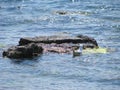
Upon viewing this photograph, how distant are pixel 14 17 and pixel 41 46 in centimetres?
1853

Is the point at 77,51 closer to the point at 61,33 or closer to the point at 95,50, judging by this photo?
the point at 95,50

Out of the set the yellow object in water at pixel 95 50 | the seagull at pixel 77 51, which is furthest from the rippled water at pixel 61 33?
the yellow object in water at pixel 95 50

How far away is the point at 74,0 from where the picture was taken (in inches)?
2415

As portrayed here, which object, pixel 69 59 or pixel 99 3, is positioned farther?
pixel 99 3

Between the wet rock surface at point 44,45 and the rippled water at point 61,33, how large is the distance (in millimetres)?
609

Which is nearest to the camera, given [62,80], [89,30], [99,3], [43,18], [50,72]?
[62,80]

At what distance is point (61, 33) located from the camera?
37688 mm

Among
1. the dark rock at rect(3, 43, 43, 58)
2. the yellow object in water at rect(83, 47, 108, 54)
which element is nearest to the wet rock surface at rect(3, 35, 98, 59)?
the dark rock at rect(3, 43, 43, 58)

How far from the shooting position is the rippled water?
78.7 ft

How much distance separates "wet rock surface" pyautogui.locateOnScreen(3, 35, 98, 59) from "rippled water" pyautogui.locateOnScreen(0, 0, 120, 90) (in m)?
0.61

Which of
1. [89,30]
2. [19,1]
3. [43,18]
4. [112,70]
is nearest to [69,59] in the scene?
[112,70]

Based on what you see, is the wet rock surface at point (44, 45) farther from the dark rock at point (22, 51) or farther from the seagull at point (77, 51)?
the seagull at point (77, 51)

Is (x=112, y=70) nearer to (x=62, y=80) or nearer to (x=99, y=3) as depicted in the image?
(x=62, y=80)

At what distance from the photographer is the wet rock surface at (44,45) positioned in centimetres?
2889
